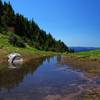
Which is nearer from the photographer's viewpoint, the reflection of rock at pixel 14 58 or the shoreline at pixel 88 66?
the shoreline at pixel 88 66

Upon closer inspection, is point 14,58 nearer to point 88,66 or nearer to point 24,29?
point 88,66

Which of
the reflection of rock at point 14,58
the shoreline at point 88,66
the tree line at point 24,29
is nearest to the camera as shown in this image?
the shoreline at point 88,66

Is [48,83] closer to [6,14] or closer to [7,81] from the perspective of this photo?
[7,81]

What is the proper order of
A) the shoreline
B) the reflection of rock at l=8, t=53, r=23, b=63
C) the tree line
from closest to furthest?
1. the shoreline
2. the reflection of rock at l=8, t=53, r=23, b=63
3. the tree line

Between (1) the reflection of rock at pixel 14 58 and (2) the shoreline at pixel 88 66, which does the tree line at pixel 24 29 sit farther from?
(2) the shoreline at pixel 88 66

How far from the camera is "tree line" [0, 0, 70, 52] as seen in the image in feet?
466

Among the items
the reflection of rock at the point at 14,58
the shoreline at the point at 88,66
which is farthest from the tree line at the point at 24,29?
the shoreline at the point at 88,66

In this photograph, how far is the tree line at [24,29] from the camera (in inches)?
5589

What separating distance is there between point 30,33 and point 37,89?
135 meters

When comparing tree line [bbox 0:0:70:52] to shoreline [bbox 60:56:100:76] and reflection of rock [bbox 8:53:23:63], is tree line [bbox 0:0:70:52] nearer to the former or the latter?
reflection of rock [bbox 8:53:23:63]

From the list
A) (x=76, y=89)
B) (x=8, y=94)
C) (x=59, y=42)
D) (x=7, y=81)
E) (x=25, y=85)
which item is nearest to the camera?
(x=8, y=94)

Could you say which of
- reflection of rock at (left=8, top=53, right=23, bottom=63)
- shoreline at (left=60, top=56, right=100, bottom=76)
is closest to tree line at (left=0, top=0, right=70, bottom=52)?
reflection of rock at (left=8, top=53, right=23, bottom=63)

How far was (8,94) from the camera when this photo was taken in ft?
102

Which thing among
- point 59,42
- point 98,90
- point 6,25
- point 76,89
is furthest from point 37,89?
point 59,42
